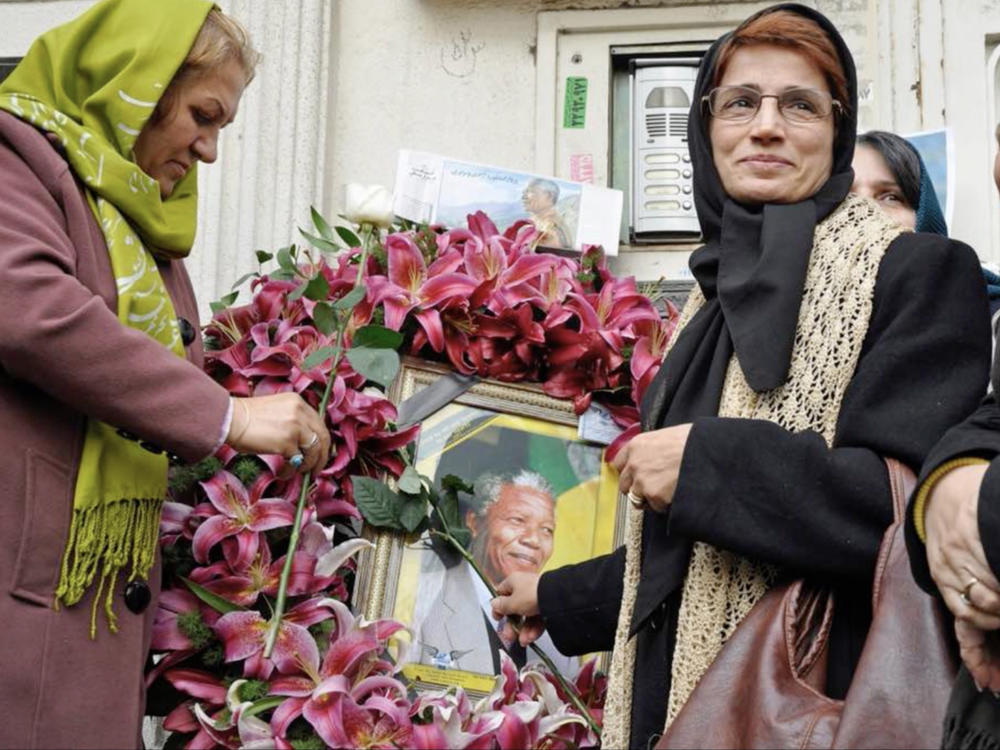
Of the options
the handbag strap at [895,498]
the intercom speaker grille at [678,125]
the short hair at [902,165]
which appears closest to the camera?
the handbag strap at [895,498]

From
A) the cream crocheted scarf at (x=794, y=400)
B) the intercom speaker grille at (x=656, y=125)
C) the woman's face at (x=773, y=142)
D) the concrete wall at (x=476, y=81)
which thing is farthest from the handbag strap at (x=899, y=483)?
the intercom speaker grille at (x=656, y=125)

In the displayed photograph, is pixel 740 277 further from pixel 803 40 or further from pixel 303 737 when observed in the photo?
pixel 303 737

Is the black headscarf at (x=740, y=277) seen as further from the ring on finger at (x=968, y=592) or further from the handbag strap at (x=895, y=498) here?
the ring on finger at (x=968, y=592)

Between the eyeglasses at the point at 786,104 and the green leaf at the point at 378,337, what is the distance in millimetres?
598

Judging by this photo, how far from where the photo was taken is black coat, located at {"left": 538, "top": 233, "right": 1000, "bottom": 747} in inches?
75.8

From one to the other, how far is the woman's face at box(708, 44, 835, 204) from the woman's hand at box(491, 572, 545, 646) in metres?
0.67

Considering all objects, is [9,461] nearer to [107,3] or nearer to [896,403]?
[107,3]

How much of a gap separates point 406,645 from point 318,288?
22.7 inches

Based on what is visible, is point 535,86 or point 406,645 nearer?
point 406,645

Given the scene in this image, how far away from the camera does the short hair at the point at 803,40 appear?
2.29 metres

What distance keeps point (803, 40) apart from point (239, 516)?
1.09 m

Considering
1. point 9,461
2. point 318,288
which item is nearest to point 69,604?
point 9,461

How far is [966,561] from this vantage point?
5.38 ft

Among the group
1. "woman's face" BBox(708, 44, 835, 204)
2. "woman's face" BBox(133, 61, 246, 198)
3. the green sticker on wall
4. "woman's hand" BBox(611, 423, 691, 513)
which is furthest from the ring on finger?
the green sticker on wall
